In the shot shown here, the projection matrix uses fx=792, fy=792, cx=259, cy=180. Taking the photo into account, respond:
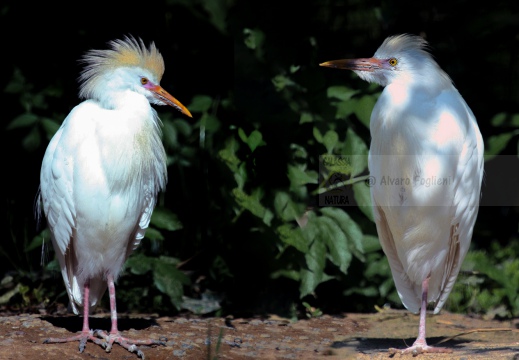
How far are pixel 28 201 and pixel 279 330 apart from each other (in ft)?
6.96

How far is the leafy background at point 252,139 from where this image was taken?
15.8ft

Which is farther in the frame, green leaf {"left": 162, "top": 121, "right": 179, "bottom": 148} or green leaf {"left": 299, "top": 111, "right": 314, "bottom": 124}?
green leaf {"left": 162, "top": 121, "right": 179, "bottom": 148}

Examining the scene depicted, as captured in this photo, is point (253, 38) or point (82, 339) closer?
point (82, 339)

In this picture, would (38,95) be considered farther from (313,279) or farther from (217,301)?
(313,279)

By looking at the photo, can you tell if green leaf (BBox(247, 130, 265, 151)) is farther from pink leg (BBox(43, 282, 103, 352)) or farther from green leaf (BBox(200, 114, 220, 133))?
pink leg (BBox(43, 282, 103, 352))

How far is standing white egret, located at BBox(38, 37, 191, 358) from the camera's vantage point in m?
3.69

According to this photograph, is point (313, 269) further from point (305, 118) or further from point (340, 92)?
point (340, 92)

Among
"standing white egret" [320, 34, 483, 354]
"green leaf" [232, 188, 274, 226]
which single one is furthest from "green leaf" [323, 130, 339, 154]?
"standing white egret" [320, 34, 483, 354]

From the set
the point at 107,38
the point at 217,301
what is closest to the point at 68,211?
the point at 217,301

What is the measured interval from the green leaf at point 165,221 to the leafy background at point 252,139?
0.04ft

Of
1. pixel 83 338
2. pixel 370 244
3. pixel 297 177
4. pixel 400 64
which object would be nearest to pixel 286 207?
pixel 297 177

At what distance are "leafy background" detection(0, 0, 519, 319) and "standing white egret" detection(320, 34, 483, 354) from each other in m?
0.75

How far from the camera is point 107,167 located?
145 inches

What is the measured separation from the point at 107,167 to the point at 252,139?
119 centimetres
